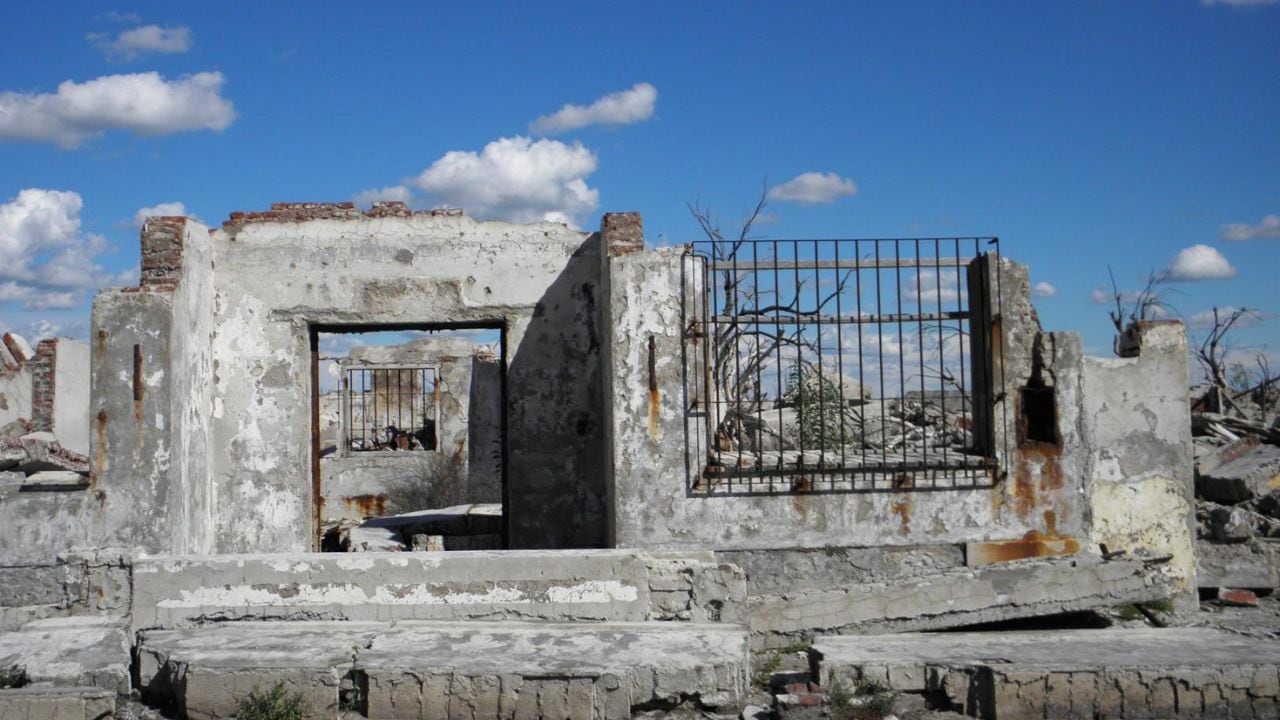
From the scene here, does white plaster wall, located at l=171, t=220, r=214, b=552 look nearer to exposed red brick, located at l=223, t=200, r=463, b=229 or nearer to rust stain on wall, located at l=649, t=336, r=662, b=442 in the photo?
exposed red brick, located at l=223, t=200, r=463, b=229

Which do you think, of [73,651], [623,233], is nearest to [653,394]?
[623,233]

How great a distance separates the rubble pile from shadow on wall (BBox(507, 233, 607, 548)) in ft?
15.9

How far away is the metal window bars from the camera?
18.5 meters

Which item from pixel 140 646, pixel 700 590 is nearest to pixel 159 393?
pixel 140 646

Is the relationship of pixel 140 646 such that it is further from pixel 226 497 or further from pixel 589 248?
pixel 589 248

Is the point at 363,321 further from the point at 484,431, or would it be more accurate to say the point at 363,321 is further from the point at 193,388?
the point at 484,431

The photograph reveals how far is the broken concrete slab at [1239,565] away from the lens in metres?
8.44

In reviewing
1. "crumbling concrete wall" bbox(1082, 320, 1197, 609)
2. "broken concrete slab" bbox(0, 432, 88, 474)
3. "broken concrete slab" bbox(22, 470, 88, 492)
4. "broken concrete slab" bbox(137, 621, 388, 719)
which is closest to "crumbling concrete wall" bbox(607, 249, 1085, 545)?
"crumbling concrete wall" bbox(1082, 320, 1197, 609)

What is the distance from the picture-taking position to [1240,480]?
9406 millimetres

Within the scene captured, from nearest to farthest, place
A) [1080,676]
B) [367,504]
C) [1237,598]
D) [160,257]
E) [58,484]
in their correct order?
[1080,676] → [58,484] → [160,257] → [1237,598] → [367,504]

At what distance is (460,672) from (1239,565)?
627cm

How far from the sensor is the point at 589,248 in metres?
9.02

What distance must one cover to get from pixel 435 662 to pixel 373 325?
382cm

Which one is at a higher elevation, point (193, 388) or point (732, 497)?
point (193, 388)
